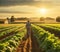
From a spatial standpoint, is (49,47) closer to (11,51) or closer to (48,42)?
(48,42)

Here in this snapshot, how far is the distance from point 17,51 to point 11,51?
2.74 meters

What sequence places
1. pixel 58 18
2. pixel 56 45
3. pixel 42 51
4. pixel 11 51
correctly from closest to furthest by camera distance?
1. pixel 56 45
2. pixel 11 51
3. pixel 42 51
4. pixel 58 18

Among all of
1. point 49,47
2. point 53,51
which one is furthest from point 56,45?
point 49,47

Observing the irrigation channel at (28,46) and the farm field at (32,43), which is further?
the irrigation channel at (28,46)

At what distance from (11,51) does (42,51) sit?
3.67 m

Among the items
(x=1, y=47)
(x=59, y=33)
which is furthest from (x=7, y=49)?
(x=59, y=33)

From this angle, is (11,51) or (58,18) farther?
(58,18)

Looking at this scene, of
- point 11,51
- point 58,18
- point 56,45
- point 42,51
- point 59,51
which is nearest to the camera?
point 59,51

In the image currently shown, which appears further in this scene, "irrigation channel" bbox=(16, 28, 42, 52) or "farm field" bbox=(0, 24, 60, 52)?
"irrigation channel" bbox=(16, 28, 42, 52)

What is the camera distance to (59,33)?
157 ft

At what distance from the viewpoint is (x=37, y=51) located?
27859mm

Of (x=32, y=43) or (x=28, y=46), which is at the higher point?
(x=28, y=46)

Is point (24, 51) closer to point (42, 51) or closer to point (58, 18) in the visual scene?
point (42, 51)

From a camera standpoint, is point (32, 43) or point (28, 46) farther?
point (32, 43)
